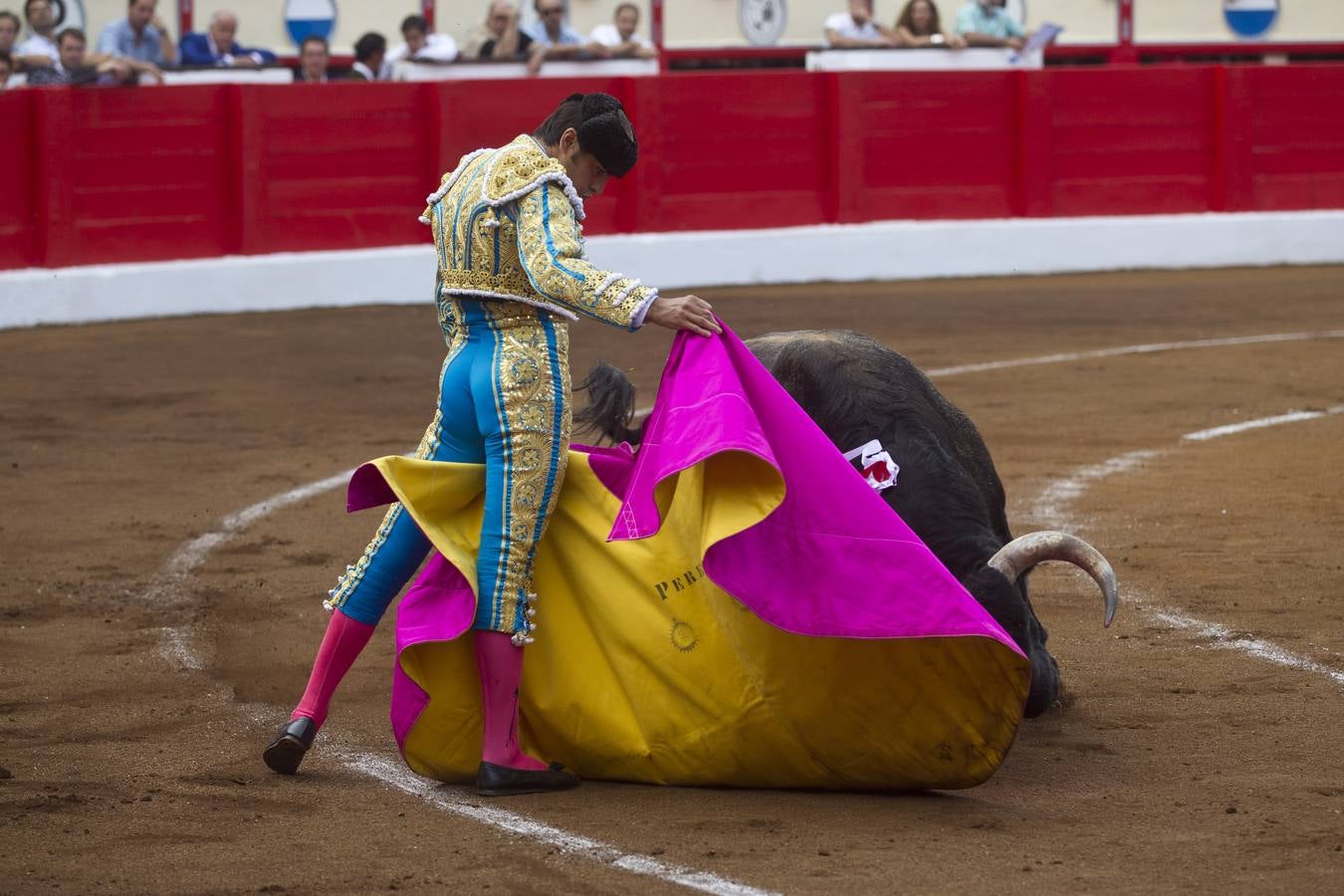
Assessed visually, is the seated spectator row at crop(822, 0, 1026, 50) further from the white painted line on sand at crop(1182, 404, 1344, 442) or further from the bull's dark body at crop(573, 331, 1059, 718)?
the bull's dark body at crop(573, 331, 1059, 718)


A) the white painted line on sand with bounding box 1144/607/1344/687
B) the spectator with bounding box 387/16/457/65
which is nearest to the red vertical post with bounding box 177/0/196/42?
the spectator with bounding box 387/16/457/65

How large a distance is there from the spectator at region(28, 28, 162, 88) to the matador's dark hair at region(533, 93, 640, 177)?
6.85m

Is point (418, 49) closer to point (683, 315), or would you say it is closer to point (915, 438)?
point (915, 438)

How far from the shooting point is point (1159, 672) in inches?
154

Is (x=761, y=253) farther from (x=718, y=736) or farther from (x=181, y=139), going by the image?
(x=718, y=736)

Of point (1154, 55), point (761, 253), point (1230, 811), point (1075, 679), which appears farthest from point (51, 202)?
point (1154, 55)

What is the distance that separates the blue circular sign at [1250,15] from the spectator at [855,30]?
16.8 ft

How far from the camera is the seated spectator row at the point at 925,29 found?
39.0 feet

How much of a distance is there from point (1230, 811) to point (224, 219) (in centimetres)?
775

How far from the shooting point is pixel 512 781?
320cm

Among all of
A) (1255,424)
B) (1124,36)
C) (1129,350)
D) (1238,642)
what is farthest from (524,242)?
(1124,36)

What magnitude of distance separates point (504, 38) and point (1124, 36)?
6.50 meters

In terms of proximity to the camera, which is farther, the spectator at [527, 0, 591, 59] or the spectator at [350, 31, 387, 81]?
the spectator at [527, 0, 591, 59]

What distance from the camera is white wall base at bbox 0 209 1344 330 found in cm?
964
